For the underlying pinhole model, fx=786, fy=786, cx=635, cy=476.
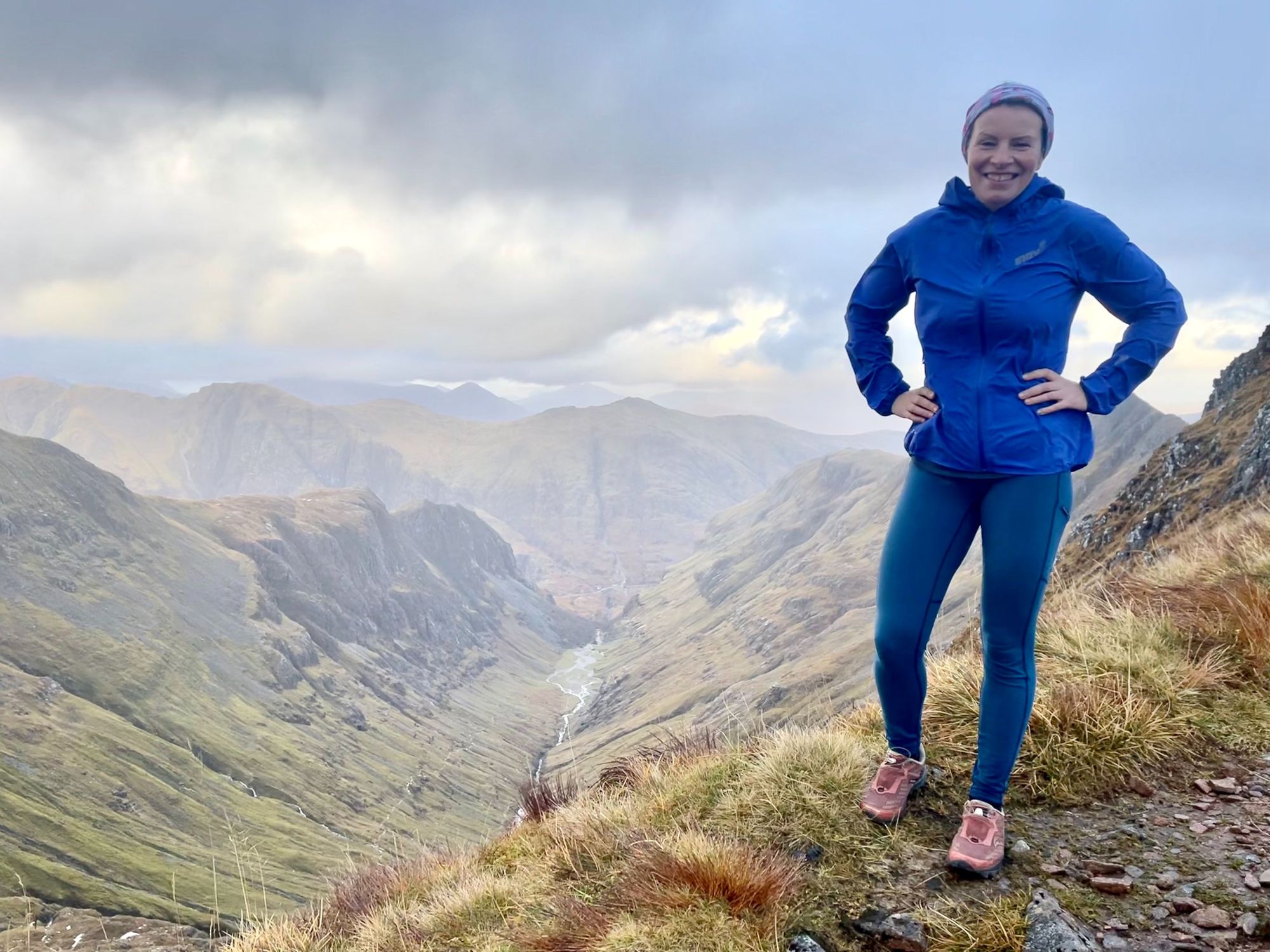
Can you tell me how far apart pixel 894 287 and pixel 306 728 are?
220 meters

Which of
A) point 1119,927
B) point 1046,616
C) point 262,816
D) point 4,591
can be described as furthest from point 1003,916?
point 4,591

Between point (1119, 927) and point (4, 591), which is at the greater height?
point (1119, 927)

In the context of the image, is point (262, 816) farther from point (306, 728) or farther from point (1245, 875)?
point (1245, 875)

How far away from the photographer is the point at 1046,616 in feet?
28.0

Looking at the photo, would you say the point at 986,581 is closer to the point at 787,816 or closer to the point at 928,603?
the point at 928,603

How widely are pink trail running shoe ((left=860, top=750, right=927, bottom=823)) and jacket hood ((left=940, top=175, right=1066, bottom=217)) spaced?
3.67 metres

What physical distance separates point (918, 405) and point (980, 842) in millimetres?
2680

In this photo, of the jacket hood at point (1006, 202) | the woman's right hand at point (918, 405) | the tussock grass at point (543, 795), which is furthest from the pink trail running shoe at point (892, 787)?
the jacket hood at point (1006, 202)

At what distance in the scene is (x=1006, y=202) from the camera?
4.80 meters

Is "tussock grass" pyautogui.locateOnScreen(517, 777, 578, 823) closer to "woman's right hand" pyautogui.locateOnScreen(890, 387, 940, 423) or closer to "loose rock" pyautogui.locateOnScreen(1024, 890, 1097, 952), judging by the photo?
"loose rock" pyautogui.locateOnScreen(1024, 890, 1097, 952)

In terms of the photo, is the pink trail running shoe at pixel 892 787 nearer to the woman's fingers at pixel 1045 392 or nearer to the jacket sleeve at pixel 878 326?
the jacket sleeve at pixel 878 326

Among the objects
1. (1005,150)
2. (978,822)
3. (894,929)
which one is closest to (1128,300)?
(1005,150)

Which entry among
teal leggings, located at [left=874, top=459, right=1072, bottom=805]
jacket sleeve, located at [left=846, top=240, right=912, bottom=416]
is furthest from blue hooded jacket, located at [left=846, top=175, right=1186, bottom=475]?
jacket sleeve, located at [left=846, top=240, right=912, bottom=416]

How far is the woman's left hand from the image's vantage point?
461 cm
